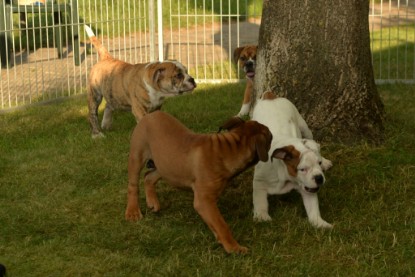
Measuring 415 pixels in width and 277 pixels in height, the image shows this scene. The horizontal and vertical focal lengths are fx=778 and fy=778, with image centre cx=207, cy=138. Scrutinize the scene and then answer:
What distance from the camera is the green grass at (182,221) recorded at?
4.32 metres

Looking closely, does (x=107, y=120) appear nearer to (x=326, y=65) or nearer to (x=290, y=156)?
Answer: (x=326, y=65)

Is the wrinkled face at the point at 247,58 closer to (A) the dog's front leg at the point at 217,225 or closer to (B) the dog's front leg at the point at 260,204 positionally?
(B) the dog's front leg at the point at 260,204

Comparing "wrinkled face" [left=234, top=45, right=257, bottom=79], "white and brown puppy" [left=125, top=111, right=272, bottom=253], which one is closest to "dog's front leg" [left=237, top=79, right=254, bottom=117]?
"wrinkled face" [left=234, top=45, right=257, bottom=79]

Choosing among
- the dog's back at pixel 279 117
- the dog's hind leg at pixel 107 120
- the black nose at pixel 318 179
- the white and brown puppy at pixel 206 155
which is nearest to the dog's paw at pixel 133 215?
the white and brown puppy at pixel 206 155

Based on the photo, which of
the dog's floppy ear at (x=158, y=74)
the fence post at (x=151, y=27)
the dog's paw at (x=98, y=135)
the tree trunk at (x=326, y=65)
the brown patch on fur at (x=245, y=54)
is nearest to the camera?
the tree trunk at (x=326, y=65)

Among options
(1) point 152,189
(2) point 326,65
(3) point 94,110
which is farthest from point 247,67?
(1) point 152,189

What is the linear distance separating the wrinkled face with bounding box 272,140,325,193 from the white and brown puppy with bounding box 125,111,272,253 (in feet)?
0.94

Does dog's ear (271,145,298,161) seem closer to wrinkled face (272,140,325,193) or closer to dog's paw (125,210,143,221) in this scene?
wrinkled face (272,140,325,193)

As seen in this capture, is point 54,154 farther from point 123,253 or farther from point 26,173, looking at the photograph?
point 123,253

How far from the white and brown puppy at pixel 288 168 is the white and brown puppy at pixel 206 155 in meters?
0.28

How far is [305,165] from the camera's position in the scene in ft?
15.5

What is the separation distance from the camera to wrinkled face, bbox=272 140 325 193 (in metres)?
4.68

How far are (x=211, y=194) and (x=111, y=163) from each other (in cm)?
218

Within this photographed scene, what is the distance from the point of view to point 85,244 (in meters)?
4.69
